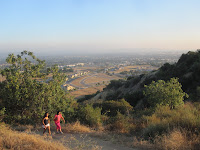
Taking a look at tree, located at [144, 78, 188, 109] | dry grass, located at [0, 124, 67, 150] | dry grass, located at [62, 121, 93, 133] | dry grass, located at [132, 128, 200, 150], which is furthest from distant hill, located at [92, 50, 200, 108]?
dry grass, located at [0, 124, 67, 150]

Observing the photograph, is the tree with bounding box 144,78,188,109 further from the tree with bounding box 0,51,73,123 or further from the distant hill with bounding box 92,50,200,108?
the tree with bounding box 0,51,73,123

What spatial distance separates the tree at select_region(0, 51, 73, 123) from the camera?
24.9 feet

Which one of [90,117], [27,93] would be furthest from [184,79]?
[27,93]

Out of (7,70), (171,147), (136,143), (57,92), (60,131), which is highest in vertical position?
(7,70)

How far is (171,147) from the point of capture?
169 inches

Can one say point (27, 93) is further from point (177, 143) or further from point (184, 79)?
point (184, 79)

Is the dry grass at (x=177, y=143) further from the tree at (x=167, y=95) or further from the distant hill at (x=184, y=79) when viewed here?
the distant hill at (x=184, y=79)

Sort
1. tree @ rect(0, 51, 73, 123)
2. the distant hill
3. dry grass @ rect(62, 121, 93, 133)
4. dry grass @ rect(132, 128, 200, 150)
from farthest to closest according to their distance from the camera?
the distant hill < tree @ rect(0, 51, 73, 123) < dry grass @ rect(62, 121, 93, 133) < dry grass @ rect(132, 128, 200, 150)

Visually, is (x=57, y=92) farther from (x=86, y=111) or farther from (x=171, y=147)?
(x=171, y=147)

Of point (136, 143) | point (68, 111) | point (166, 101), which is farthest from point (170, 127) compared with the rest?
point (68, 111)

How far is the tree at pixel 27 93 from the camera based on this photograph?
299 inches

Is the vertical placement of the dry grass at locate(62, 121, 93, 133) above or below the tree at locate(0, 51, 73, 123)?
below

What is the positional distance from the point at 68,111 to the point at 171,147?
5628 mm

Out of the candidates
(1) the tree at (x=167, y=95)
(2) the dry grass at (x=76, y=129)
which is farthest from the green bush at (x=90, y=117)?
(1) the tree at (x=167, y=95)
